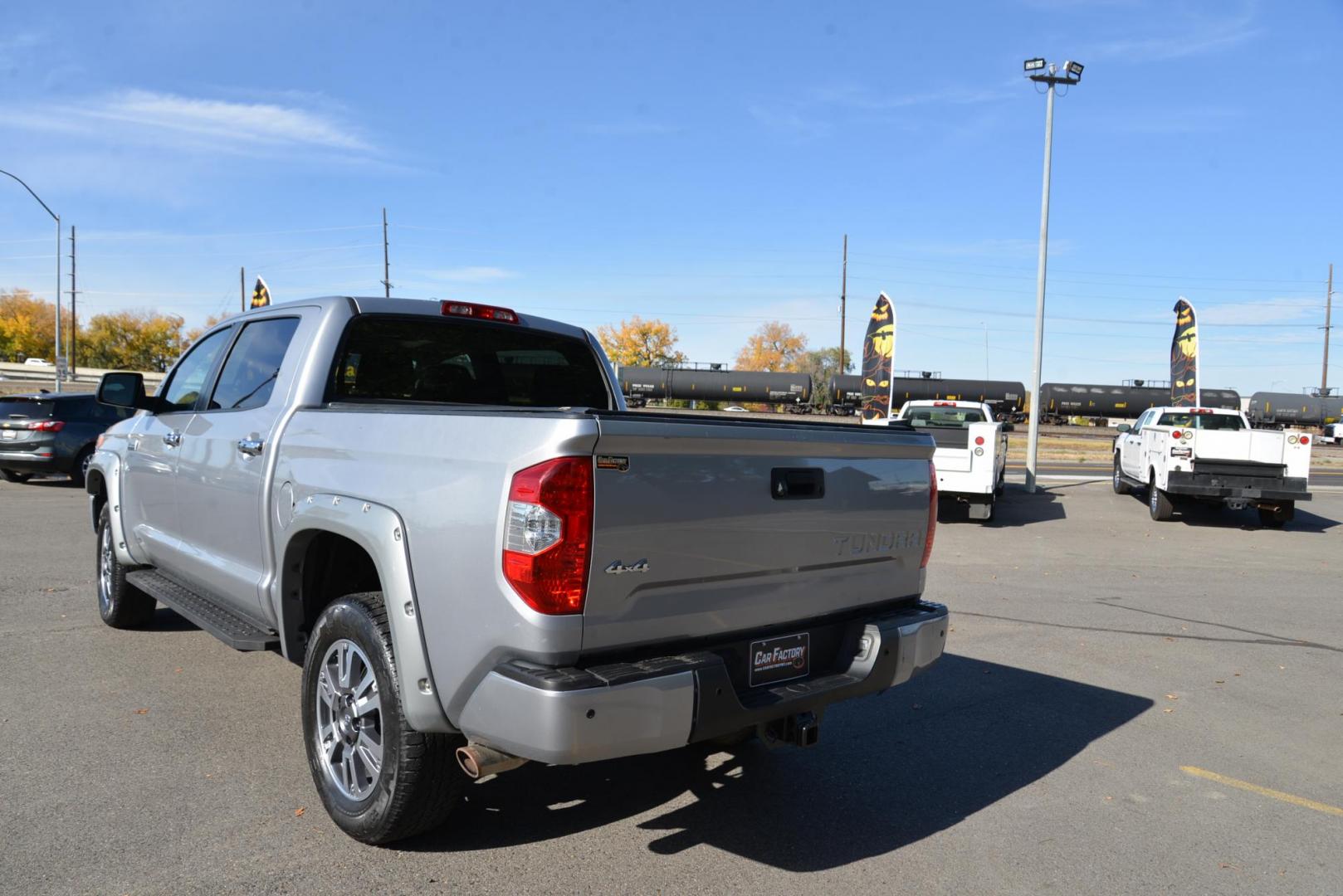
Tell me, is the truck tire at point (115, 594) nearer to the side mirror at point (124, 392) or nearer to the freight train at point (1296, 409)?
the side mirror at point (124, 392)

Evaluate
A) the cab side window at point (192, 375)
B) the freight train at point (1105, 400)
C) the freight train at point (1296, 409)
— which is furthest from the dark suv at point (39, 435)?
the freight train at point (1296, 409)

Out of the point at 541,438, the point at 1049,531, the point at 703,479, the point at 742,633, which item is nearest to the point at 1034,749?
the point at 742,633

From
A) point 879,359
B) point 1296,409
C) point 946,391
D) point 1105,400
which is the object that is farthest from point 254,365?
point 1296,409

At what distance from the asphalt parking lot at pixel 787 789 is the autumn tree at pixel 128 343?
10742cm

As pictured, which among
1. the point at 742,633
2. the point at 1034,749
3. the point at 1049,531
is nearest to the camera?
the point at 742,633

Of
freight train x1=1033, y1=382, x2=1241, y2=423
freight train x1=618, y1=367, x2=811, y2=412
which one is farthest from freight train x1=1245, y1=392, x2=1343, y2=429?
freight train x1=618, y1=367, x2=811, y2=412

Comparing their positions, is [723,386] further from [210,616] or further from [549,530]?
[549,530]

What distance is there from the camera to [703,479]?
3.24 m

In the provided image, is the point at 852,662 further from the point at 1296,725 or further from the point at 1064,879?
the point at 1296,725

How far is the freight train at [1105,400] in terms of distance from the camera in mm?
59312

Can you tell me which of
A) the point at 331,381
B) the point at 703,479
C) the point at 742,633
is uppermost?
the point at 331,381

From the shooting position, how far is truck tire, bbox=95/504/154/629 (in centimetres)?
638

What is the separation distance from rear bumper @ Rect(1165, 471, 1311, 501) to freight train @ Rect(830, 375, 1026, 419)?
140 ft

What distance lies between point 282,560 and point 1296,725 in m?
5.39
